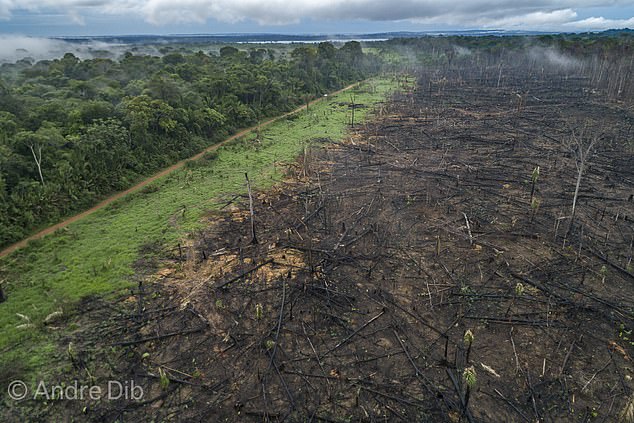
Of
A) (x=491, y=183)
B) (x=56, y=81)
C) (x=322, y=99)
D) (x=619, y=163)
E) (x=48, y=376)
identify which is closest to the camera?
(x=48, y=376)

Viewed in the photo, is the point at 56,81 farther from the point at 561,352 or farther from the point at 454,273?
the point at 561,352

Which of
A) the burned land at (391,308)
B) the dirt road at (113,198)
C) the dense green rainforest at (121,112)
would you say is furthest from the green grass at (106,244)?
the dense green rainforest at (121,112)

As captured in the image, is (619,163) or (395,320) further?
(619,163)

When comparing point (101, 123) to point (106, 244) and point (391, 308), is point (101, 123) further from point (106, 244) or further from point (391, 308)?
point (391, 308)

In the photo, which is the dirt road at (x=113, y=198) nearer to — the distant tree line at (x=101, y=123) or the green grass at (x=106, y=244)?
the distant tree line at (x=101, y=123)

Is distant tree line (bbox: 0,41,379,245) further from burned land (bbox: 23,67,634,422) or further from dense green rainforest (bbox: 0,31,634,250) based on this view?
burned land (bbox: 23,67,634,422)

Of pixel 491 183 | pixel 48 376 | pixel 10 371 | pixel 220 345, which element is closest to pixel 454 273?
pixel 220 345
